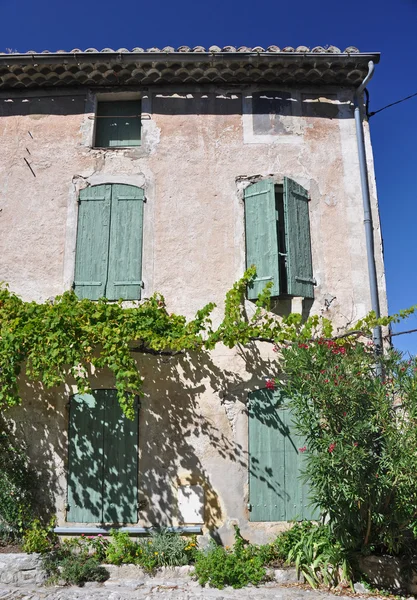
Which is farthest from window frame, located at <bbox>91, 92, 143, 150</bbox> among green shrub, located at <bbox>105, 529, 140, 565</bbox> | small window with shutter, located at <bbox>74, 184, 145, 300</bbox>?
green shrub, located at <bbox>105, 529, 140, 565</bbox>

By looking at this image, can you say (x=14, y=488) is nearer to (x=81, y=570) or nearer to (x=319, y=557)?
(x=81, y=570)

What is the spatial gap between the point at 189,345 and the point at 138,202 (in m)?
2.23

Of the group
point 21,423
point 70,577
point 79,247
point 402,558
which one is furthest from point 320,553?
point 79,247

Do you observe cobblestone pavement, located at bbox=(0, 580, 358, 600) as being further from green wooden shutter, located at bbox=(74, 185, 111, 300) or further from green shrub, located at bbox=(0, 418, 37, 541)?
green wooden shutter, located at bbox=(74, 185, 111, 300)

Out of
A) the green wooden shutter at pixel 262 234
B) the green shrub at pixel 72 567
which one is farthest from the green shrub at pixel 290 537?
the green wooden shutter at pixel 262 234

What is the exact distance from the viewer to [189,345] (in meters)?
6.68

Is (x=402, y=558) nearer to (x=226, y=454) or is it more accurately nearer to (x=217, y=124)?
(x=226, y=454)

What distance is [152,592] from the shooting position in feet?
18.6

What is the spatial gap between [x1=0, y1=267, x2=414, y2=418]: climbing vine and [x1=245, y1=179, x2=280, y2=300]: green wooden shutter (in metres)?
0.15

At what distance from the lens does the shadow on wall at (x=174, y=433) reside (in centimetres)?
675

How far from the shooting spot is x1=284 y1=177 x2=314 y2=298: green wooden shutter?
7.19 metres

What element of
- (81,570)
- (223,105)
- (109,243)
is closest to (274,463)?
(81,570)

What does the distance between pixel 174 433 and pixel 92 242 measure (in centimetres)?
276

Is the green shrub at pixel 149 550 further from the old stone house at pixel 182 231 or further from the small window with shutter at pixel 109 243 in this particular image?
the small window with shutter at pixel 109 243
